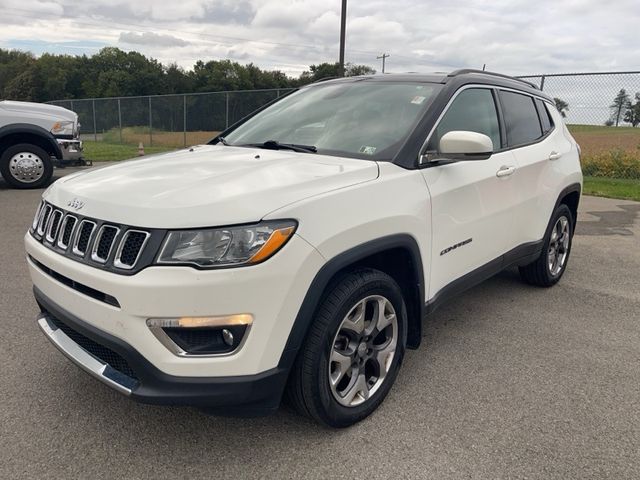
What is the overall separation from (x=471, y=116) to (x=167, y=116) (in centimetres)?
2099

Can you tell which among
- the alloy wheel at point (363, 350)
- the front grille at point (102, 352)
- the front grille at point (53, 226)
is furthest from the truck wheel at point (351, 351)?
the front grille at point (53, 226)

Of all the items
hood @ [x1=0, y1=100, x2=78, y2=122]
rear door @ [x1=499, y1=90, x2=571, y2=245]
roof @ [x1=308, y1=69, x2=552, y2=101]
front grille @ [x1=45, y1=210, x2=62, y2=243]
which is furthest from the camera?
hood @ [x1=0, y1=100, x2=78, y2=122]

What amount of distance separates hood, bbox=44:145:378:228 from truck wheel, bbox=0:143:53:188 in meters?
7.32

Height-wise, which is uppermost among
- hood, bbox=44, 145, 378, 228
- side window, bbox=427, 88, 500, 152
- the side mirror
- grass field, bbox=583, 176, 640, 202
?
side window, bbox=427, 88, 500, 152

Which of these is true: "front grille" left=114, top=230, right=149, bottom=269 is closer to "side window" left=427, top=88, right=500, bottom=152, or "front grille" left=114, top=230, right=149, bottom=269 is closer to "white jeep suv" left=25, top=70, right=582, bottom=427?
"white jeep suv" left=25, top=70, right=582, bottom=427

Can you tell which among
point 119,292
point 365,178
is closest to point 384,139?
point 365,178

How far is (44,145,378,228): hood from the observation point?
2.06 meters

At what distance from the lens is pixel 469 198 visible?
3.16 metres

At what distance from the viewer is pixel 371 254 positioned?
8.06 feet

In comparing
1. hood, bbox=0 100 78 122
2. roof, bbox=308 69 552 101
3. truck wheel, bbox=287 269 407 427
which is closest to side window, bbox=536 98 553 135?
roof, bbox=308 69 552 101

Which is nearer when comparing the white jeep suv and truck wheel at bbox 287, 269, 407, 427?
the white jeep suv

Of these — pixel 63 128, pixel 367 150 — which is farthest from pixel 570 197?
pixel 63 128

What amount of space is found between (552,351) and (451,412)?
1.15 m

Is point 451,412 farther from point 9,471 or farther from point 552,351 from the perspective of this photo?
point 9,471
